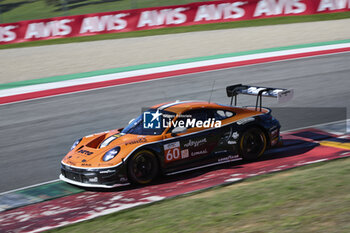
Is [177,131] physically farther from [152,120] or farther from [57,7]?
[57,7]

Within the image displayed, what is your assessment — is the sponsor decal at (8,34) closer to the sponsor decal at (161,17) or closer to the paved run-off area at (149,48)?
the paved run-off area at (149,48)

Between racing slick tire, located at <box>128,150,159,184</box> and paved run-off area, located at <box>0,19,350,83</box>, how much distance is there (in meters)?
12.6

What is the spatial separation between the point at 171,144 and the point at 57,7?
20.4 m

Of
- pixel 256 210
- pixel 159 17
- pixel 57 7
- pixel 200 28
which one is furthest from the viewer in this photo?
pixel 200 28

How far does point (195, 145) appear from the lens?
30.8 ft

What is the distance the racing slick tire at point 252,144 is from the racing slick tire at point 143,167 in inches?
72.3

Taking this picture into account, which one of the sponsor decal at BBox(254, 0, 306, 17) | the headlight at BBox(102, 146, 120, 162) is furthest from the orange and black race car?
the sponsor decal at BBox(254, 0, 306, 17)

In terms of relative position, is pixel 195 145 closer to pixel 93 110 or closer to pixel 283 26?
pixel 93 110

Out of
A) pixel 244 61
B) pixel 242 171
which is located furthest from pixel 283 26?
pixel 242 171

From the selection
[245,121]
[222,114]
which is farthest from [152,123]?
[245,121]

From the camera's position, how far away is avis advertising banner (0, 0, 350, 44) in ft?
87.8

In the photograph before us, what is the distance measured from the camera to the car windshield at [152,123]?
30.5 ft

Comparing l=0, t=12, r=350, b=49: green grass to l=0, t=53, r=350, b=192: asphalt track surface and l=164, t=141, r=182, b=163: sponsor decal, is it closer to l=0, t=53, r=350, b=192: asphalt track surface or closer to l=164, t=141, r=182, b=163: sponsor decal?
l=0, t=53, r=350, b=192: asphalt track surface

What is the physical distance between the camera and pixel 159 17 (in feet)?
90.8
